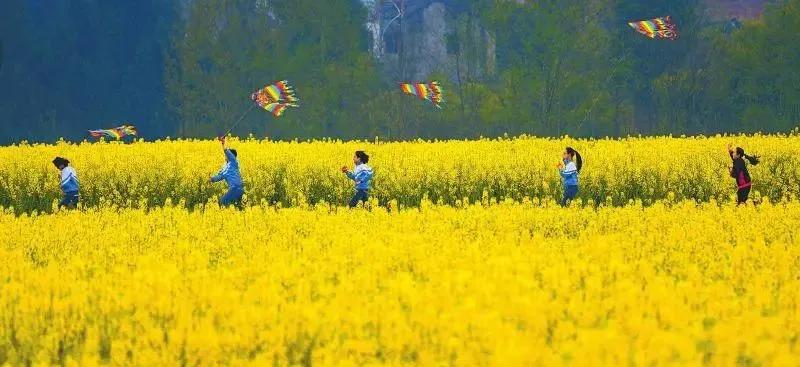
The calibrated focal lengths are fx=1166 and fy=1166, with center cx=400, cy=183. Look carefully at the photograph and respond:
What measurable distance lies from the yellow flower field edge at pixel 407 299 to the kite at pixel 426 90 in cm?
1827

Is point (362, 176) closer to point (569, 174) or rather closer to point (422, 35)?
point (569, 174)

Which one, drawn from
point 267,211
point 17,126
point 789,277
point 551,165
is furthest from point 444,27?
point 789,277

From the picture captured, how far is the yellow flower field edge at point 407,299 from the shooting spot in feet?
21.2

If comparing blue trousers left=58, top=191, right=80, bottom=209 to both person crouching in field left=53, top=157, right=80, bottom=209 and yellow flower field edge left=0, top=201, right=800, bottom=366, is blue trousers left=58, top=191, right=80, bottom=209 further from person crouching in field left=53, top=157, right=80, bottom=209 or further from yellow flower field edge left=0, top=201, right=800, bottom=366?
yellow flower field edge left=0, top=201, right=800, bottom=366

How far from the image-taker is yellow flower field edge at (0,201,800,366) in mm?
6449

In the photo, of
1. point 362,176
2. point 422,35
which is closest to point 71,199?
point 362,176

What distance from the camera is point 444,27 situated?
76.8m

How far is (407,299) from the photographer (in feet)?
25.6

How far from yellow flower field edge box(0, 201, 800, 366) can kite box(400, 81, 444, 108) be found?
18.3 metres

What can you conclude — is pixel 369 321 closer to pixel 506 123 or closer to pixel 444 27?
pixel 506 123

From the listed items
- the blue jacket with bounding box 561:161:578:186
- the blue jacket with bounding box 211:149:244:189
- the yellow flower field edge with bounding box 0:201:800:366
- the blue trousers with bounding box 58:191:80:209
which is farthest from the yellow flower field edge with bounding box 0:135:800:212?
the yellow flower field edge with bounding box 0:201:800:366

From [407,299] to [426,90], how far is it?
27611 mm

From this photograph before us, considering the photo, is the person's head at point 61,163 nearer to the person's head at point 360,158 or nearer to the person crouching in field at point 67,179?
the person crouching in field at point 67,179

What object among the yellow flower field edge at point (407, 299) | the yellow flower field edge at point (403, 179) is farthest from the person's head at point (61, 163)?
the yellow flower field edge at point (407, 299)
